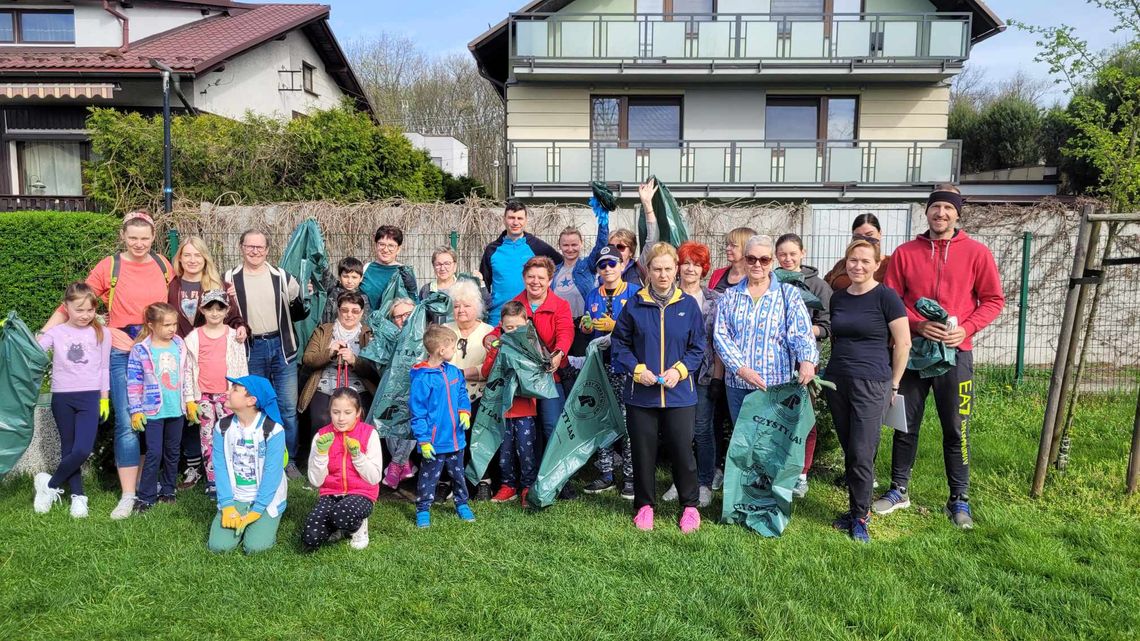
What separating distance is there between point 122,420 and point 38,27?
656 inches

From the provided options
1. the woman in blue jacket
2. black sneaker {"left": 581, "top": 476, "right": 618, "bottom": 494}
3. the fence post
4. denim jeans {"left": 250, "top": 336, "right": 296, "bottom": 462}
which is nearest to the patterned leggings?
denim jeans {"left": 250, "top": 336, "right": 296, "bottom": 462}

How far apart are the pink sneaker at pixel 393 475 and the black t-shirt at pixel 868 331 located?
2877mm

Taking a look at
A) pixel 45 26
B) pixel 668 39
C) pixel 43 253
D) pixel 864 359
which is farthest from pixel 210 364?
pixel 45 26

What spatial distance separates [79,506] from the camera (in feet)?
14.4

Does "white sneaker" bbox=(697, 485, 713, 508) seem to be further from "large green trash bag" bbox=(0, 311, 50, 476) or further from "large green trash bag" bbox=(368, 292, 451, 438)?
"large green trash bag" bbox=(0, 311, 50, 476)

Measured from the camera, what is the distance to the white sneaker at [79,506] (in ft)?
14.2

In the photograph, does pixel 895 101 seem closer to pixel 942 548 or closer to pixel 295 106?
pixel 942 548

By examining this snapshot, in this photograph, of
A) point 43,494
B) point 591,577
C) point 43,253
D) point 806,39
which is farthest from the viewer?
→ point 806,39

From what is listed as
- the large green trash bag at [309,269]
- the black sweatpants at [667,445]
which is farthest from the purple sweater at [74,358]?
the black sweatpants at [667,445]

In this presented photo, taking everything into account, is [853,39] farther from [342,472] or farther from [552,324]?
[342,472]

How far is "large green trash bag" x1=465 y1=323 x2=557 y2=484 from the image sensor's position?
448 cm

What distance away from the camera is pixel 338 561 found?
3686 mm

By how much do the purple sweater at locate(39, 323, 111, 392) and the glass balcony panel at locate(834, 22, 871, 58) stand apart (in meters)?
14.7

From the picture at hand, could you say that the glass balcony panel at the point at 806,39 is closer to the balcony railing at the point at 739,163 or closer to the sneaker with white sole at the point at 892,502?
the balcony railing at the point at 739,163
